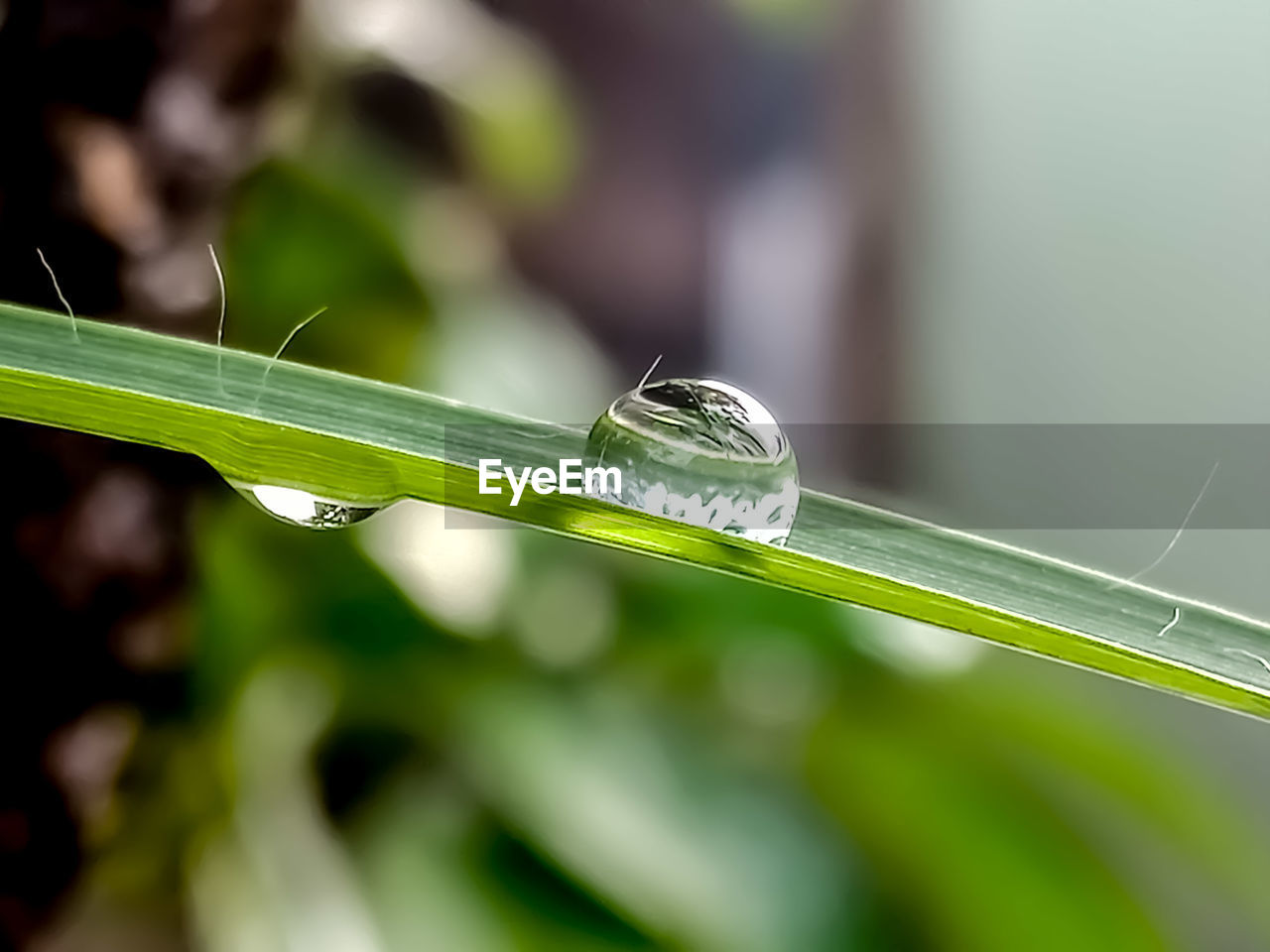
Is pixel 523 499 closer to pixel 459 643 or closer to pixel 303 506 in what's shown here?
pixel 303 506

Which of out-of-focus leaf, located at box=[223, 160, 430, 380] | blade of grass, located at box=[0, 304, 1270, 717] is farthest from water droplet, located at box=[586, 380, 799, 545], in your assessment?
out-of-focus leaf, located at box=[223, 160, 430, 380]

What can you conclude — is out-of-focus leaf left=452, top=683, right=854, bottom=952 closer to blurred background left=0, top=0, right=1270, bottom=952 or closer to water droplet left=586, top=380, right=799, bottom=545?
blurred background left=0, top=0, right=1270, bottom=952

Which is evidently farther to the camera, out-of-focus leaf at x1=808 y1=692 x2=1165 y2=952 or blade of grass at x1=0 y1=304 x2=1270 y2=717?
out-of-focus leaf at x1=808 y1=692 x2=1165 y2=952

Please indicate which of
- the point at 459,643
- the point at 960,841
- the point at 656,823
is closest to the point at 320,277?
the point at 459,643

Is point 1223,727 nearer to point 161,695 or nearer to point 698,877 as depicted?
point 698,877

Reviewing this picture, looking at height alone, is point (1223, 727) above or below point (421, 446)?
below

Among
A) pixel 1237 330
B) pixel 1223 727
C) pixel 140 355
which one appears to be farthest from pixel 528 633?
pixel 1223 727
